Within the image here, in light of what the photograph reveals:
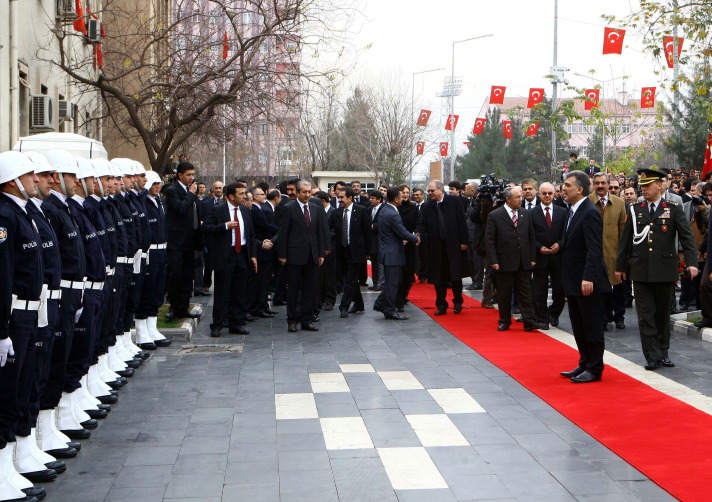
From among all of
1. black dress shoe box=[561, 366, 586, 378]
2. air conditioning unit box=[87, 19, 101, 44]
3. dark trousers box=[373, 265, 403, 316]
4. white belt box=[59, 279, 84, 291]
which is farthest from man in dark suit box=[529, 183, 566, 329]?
air conditioning unit box=[87, 19, 101, 44]

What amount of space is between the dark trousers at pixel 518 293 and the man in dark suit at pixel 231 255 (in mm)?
3705

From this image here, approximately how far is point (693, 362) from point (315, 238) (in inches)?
225

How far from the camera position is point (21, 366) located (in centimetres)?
593

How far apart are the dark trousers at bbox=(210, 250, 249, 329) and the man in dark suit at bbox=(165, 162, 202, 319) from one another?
2.50ft

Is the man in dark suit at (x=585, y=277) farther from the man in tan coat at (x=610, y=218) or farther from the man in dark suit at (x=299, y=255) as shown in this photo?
the man in dark suit at (x=299, y=255)

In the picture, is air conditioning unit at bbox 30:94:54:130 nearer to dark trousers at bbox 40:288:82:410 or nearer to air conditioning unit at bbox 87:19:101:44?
air conditioning unit at bbox 87:19:101:44

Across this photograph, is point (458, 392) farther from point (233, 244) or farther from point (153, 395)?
point (233, 244)

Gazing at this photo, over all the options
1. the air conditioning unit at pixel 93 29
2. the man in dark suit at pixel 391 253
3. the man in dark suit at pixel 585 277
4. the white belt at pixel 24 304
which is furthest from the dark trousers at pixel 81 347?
the air conditioning unit at pixel 93 29

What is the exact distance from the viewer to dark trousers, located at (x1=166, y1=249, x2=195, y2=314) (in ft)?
45.1

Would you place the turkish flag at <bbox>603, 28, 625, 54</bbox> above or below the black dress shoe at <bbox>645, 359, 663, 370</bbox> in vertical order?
above

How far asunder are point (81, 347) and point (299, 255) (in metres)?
6.38

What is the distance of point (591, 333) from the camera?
9617 millimetres

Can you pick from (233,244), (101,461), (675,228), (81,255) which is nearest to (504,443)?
(101,461)

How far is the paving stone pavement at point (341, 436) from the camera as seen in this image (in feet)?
20.1
